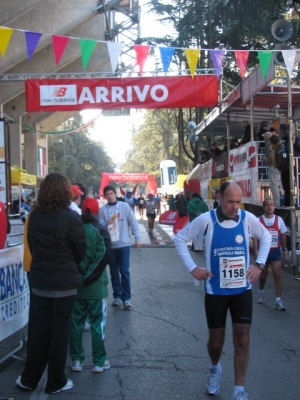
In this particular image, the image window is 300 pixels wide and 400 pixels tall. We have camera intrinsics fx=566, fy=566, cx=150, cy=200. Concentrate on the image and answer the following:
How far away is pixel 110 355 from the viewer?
6.12 m

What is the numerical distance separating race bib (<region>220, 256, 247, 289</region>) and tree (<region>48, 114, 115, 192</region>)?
57.5m

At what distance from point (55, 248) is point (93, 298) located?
0.93 metres

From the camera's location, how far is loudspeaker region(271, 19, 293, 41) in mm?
12461

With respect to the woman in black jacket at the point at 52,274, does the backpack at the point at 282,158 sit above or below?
above

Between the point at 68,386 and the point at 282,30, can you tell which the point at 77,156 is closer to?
the point at 282,30

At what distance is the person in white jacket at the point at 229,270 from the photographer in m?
4.53

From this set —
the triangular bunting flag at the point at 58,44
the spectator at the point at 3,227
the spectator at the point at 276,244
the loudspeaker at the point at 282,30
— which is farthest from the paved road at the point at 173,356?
the triangular bunting flag at the point at 58,44

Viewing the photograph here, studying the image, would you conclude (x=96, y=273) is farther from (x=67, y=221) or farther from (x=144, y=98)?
(x=144, y=98)

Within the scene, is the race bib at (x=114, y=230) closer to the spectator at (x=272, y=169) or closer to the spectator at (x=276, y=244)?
the spectator at (x=276, y=244)

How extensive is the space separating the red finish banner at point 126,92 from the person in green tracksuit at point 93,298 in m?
11.5

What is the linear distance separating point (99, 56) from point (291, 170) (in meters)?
19.0

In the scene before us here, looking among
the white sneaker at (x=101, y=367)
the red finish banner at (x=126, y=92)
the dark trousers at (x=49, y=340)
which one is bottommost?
the white sneaker at (x=101, y=367)

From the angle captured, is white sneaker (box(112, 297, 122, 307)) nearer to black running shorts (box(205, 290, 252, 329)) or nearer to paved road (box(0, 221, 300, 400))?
paved road (box(0, 221, 300, 400))

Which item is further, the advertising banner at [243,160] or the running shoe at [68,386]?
the advertising banner at [243,160]
